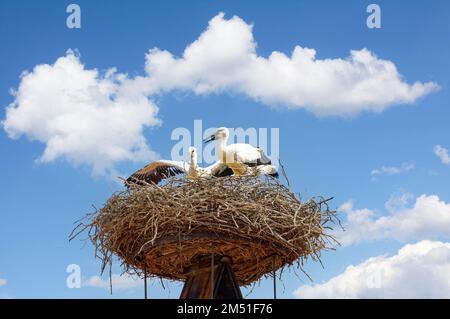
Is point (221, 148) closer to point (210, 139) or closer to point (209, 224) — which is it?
point (210, 139)

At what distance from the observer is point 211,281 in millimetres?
9227

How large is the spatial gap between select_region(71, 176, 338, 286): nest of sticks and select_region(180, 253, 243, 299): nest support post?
100 mm

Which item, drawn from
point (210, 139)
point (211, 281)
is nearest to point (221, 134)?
point (210, 139)

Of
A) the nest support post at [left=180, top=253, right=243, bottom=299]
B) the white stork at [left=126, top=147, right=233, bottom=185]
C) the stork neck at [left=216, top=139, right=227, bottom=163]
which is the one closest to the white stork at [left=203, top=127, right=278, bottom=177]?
the stork neck at [left=216, top=139, right=227, bottom=163]

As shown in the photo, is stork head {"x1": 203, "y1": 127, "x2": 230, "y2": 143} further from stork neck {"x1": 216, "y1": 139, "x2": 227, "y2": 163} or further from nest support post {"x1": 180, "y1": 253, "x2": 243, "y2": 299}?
nest support post {"x1": 180, "y1": 253, "x2": 243, "y2": 299}

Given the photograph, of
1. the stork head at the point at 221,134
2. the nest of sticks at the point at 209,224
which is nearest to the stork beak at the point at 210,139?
the stork head at the point at 221,134

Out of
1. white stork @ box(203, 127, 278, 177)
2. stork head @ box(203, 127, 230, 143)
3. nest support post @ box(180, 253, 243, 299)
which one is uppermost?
stork head @ box(203, 127, 230, 143)

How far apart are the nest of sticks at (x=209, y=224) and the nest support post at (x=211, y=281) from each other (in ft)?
0.33

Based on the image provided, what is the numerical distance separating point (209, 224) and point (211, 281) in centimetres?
105

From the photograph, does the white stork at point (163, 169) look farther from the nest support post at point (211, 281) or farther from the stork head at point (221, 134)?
the nest support post at point (211, 281)

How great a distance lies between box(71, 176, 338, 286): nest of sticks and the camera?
28.2 feet
